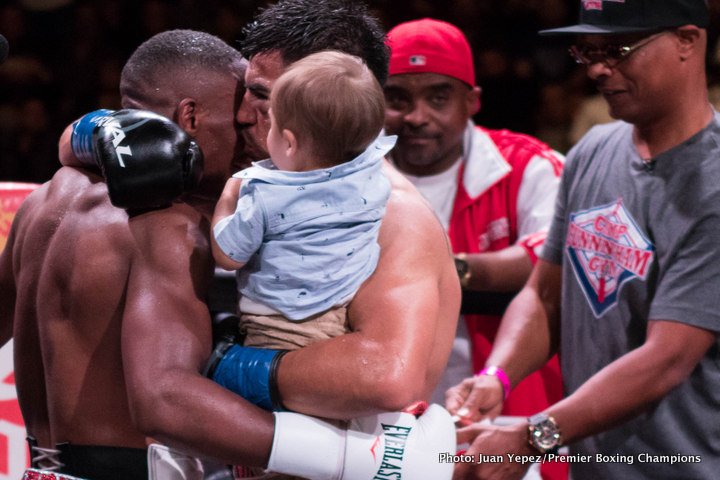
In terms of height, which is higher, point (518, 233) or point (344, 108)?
point (344, 108)

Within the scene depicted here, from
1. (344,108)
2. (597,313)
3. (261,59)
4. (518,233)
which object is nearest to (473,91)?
(518,233)

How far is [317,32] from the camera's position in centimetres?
190

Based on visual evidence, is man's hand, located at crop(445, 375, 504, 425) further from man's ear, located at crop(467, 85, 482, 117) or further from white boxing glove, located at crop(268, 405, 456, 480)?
man's ear, located at crop(467, 85, 482, 117)

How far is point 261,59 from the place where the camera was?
6.31 feet

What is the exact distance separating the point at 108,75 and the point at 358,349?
4053mm

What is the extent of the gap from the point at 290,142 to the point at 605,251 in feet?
3.10

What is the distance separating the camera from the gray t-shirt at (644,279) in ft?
6.88

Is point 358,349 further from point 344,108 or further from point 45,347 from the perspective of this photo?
point 45,347

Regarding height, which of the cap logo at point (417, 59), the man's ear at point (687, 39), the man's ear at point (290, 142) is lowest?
the cap logo at point (417, 59)

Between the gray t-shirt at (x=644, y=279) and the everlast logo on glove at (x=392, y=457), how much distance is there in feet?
2.26

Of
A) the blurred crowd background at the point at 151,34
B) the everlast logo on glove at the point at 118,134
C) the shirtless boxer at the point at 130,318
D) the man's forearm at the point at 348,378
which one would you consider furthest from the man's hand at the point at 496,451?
the blurred crowd background at the point at 151,34

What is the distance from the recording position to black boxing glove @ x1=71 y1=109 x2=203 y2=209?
1.62 meters

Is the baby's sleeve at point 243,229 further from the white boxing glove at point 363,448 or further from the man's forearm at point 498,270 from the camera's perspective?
the man's forearm at point 498,270

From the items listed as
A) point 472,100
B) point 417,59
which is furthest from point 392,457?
point 472,100
